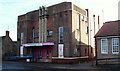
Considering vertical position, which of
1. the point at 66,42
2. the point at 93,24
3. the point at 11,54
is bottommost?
the point at 11,54

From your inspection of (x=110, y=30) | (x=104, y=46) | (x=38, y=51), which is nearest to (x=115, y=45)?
(x=104, y=46)

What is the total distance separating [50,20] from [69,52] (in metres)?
7.95

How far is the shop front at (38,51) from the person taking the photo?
3005 centimetres

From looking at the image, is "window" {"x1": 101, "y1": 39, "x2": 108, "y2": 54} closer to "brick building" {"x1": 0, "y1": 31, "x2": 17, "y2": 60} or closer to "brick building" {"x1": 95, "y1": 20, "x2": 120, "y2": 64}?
"brick building" {"x1": 95, "y1": 20, "x2": 120, "y2": 64}

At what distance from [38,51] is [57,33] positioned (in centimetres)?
658

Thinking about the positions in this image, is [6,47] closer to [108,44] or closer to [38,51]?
[38,51]

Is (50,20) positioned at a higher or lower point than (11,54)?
higher

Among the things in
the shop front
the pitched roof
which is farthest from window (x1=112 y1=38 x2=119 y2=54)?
the shop front

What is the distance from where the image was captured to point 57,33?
2872 centimetres

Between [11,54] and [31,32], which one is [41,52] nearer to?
[31,32]

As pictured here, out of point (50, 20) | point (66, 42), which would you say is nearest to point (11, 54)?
point (50, 20)

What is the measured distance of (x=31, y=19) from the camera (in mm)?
34781

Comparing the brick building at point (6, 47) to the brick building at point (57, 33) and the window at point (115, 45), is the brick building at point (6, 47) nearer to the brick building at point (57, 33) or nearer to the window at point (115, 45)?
the brick building at point (57, 33)

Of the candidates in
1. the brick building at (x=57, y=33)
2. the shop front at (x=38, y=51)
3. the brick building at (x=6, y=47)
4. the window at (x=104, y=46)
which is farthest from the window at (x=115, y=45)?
the brick building at (x=6, y=47)
